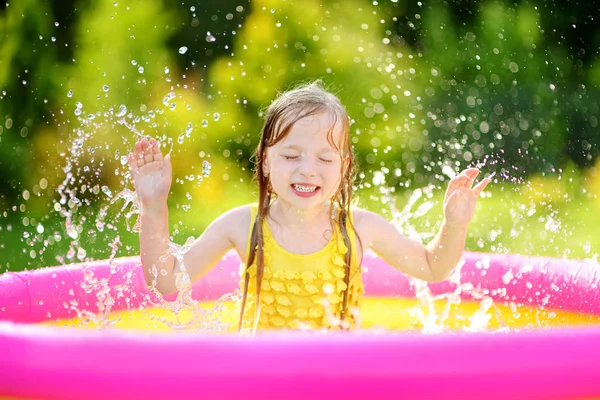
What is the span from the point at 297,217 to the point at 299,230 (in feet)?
0.14

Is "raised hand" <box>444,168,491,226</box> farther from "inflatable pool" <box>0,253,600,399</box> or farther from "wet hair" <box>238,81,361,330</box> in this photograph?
"inflatable pool" <box>0,253,600,399</box>

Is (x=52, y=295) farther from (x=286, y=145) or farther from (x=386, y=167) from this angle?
(x=386, y=167)

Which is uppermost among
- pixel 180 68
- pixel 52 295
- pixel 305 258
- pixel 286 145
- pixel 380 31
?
pixel 380 31

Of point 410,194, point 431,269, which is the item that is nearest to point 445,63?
point 410,194

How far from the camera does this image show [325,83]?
9344 millimetres

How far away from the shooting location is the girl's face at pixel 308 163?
Answer: 261cm

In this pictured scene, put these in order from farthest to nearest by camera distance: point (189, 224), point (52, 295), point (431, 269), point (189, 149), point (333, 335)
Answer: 1. point (189, 149)
2. point (189, 224)
3. point (52, 295)
4. point (431, 269)
5. point (333, 335)

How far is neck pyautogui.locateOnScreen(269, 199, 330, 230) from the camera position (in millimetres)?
2750

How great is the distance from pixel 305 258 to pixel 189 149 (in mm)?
6823

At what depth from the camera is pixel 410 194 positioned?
9453 millimetres

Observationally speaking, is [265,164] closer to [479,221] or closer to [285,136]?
[285,136]

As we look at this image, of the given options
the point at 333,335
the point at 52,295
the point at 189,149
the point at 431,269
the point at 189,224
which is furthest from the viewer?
the point at 189,149

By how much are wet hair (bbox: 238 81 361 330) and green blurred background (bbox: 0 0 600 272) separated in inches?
235

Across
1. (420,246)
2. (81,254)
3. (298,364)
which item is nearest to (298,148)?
(420,246)
